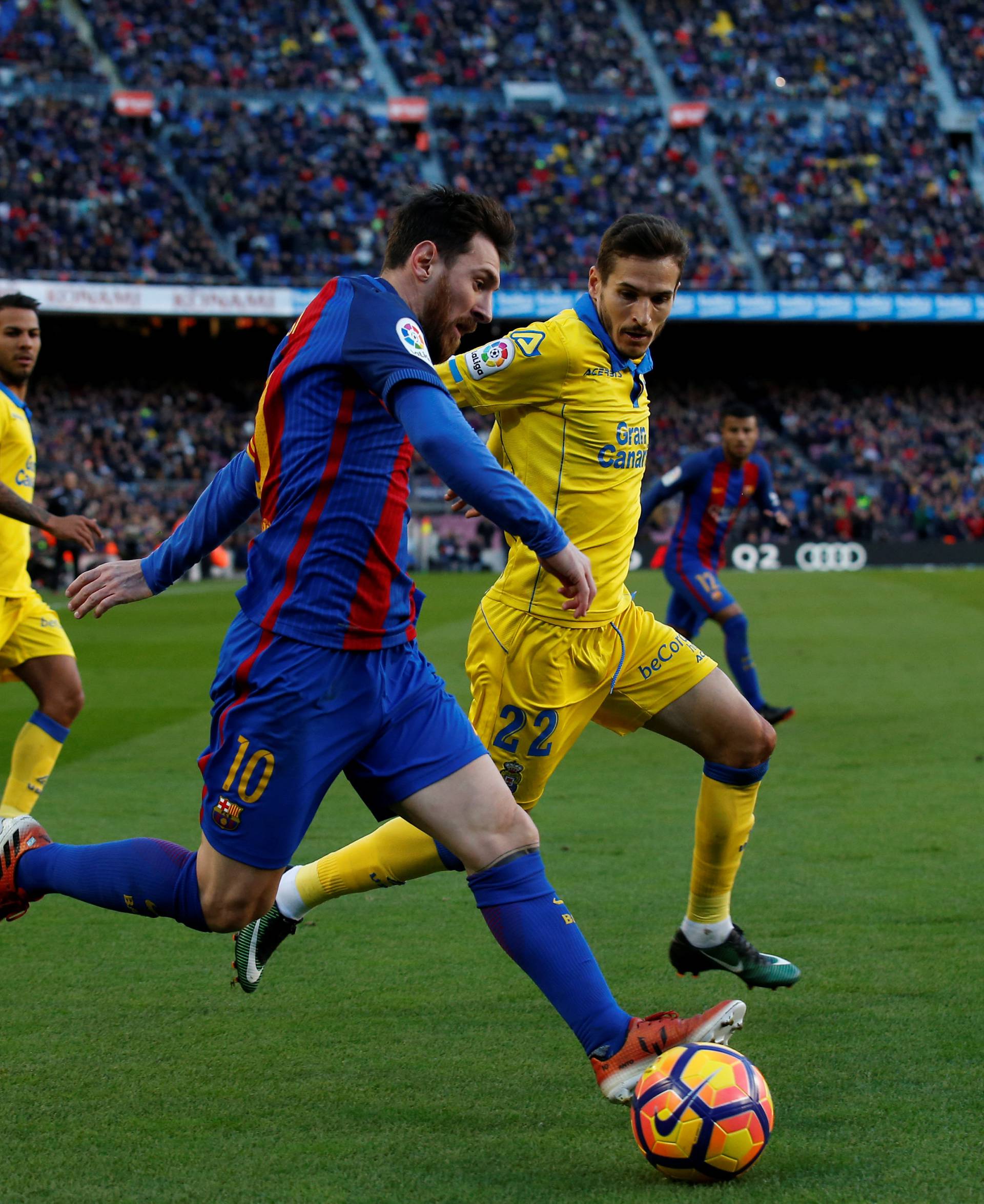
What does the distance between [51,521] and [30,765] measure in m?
1.33

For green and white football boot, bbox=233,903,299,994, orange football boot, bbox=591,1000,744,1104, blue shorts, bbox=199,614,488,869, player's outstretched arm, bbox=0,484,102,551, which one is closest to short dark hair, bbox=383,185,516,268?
blue shorts, bbox=199,614,488,869

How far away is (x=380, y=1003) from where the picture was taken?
4.46 meters

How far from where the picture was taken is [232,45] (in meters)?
42.5

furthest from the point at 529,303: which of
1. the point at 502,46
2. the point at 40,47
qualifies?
the point at 40,47

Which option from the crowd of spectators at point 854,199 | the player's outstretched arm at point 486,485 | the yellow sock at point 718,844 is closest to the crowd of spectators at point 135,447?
the crowd of spectators at point 854,199

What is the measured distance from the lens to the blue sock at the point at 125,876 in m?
3.73

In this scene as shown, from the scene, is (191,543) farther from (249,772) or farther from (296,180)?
(296,180)

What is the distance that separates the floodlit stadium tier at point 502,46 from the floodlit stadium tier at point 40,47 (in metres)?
9.22

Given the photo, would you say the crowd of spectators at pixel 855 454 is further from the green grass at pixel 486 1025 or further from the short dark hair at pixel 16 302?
the short dark hair at pixel 16 302

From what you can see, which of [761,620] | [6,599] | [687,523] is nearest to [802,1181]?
[6,599]

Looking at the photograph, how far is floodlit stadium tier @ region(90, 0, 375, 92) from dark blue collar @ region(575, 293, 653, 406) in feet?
130

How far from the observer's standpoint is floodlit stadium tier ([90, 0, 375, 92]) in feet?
136

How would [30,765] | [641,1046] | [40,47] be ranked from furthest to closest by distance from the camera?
[40,47]
[30,765]
[641,1046]

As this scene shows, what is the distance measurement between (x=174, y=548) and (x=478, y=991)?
5.64ft
